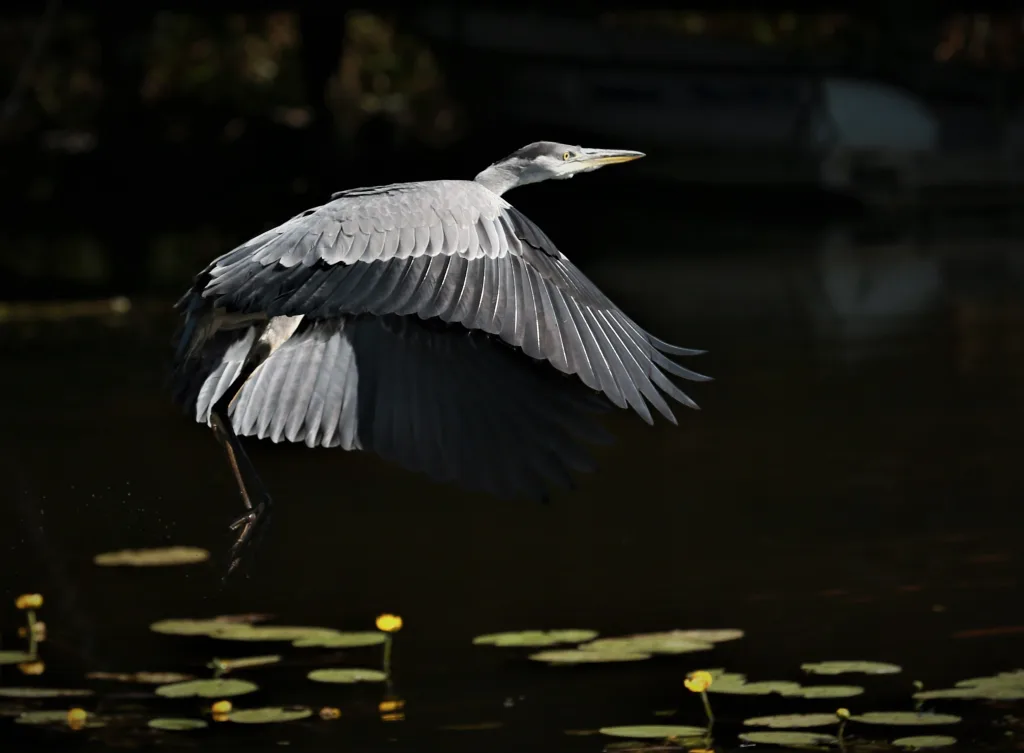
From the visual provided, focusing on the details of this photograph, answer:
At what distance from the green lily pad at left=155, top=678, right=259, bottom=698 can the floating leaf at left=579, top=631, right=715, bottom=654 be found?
0.98 meters

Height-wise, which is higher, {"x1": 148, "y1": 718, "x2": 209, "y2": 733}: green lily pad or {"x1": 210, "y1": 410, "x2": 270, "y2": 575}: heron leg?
{"x1": 210, "y1": 410, "x2": 270, "y2": 575}: heron leg

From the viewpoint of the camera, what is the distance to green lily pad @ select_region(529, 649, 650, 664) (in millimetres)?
5234

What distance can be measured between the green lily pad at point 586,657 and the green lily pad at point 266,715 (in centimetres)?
73

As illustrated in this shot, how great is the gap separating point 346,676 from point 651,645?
87cm

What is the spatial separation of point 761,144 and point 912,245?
4433mm

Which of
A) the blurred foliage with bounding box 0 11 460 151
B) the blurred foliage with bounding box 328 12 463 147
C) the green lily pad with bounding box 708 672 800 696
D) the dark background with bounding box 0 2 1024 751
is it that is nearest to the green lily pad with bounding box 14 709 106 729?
the dark background with bounding box 0 2 1024 751

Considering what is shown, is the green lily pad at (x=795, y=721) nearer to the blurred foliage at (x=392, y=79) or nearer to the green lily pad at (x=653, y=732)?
the green lily pad at (x=653, y=732)

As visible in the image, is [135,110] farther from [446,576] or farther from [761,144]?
[446,576]

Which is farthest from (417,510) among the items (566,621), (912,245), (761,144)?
(761,144)

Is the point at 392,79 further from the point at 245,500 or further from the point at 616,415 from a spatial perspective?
the point at 245,500

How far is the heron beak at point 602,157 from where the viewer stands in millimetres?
5145

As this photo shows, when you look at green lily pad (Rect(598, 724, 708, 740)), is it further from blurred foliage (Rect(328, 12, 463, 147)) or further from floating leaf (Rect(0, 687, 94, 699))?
blurred foliage (Rect(328, 12, 463, 147))

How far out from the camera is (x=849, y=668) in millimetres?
5043

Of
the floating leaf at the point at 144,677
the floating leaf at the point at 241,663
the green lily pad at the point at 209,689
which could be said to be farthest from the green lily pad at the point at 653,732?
the floating leaf at the point at 144,677
